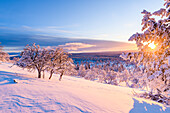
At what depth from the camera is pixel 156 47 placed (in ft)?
17.3

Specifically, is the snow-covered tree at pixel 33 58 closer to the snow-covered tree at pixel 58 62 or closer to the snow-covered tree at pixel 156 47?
the snow-covered tree at pixel 58 62

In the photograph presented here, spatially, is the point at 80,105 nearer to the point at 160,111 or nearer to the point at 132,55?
the point at 132,55

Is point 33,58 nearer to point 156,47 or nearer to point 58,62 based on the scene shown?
point 58,62

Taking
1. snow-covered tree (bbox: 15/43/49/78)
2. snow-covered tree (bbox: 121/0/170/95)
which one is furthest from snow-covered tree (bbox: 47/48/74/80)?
snow-covered tree (bbox: 121/0/170/95)

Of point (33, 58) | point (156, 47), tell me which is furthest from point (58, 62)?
point (156, 47)

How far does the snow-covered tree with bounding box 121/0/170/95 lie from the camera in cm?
520

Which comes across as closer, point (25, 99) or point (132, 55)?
point (25, 99)

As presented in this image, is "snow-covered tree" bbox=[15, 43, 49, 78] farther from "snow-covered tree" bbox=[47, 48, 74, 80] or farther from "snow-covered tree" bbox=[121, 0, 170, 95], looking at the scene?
"snow-covered tree" bbox=[121, 0, 170, 95]

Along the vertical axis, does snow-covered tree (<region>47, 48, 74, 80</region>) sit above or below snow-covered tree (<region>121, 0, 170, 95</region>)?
below

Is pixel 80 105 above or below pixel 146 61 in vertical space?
below

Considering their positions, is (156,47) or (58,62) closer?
(156,47)

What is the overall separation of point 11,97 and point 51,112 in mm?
2309

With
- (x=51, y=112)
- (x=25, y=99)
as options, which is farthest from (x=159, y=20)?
(x=25, y=99)

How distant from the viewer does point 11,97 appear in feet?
16.3
